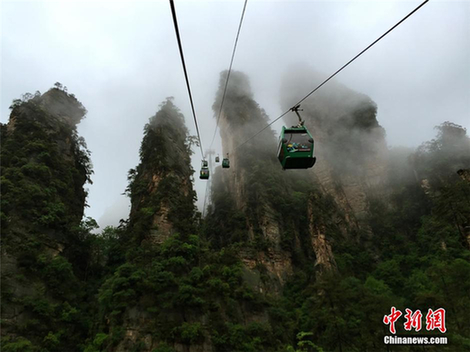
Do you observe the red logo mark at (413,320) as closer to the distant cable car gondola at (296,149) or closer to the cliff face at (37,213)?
the distant cable car gondola at (296,149)

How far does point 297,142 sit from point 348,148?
43.9 m

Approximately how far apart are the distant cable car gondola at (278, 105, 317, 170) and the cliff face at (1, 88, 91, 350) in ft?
56.0

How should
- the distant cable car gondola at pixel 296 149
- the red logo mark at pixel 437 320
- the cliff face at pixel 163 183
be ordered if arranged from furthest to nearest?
the cliff face at pixel 163 183, the red logo mark at pixel 437 320, the distant cable car gondola at pixel 296 149

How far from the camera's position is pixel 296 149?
28.0 feet

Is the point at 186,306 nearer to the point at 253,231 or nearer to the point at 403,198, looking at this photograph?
the point at 253,231

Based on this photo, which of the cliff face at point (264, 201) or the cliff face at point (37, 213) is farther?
the cliff face at point (264, 201)

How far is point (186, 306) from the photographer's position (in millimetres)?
19109

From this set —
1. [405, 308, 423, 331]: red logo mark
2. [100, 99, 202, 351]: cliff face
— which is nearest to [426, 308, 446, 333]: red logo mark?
[405, 308, 423, 331]: red logo mark

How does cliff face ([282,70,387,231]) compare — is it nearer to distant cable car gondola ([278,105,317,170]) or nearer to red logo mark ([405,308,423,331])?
red logo mark ([405,308,423,331])

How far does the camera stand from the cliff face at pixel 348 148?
146ft

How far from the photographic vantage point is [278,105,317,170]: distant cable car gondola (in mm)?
8516

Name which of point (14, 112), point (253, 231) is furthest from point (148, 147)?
point (253, 231)

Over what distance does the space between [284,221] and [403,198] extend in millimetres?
18792

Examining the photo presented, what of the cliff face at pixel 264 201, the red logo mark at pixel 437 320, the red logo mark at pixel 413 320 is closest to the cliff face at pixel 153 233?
the cliff face at pixel 264 201
